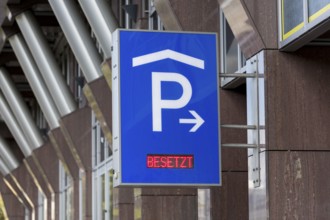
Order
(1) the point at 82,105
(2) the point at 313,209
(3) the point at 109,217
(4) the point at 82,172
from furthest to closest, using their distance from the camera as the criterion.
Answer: (1) the point at 82,105 < (4) the point at 82,172 < (3) the point at 109,217 < (2) the point at 313,209

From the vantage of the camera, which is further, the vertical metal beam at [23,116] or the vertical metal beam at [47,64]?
the vertical metal beam at [23,116]

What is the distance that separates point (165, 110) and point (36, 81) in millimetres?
19628

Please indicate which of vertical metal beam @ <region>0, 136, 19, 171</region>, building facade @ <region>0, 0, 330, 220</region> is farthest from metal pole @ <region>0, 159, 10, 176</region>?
building facade @ <region>0, 0, 330, 220</region>

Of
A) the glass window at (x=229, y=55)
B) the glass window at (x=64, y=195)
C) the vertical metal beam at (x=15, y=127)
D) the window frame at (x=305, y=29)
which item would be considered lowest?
the glass window at (x=64, y=195)

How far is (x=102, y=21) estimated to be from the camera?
22.9 m

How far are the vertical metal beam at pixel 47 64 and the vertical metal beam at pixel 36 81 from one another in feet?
3.35

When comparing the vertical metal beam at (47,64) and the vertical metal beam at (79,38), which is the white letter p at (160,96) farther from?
the vertical metal beam at (47,64)

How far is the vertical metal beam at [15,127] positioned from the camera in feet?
125

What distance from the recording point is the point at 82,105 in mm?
31578

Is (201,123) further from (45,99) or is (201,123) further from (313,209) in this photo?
(45,99)

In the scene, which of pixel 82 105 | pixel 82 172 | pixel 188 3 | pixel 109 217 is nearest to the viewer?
pixel 188 3

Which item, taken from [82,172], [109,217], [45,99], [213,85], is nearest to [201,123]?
[213,85]

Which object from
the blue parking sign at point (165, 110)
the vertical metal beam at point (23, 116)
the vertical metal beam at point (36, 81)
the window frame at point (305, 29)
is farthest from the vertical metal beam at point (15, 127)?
the window frame at point (305, 29)

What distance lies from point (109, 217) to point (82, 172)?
2.53 m
